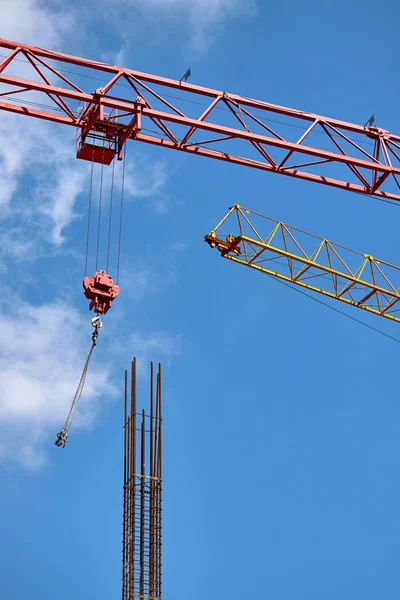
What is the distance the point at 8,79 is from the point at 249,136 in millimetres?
9313

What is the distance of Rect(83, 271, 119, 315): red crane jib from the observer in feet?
157

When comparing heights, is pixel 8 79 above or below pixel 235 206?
below

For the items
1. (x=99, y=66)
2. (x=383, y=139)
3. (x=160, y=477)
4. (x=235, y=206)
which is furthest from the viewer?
(x=235, y=206)

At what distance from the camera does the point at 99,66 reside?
5034cm

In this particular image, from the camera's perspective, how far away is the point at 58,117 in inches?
1998

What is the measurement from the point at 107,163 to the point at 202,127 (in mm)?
3737

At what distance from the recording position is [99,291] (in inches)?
1881

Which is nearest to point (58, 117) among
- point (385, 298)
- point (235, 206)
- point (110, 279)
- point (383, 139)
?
point (110, 279)

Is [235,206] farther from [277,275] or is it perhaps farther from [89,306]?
[89,306]

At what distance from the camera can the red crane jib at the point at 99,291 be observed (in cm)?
4772

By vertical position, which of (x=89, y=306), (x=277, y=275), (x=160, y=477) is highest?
(x=277, y=275)

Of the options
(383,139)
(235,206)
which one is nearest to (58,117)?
(383,139)

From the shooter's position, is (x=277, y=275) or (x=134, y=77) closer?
(x=134, y=77)

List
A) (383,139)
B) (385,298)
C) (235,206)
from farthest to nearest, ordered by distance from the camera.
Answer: (385,298)
(235,206)
(383,139)
